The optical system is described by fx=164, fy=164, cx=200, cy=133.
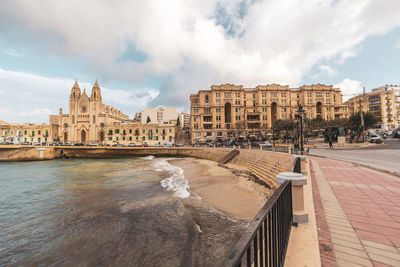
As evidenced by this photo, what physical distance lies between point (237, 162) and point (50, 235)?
886 inches

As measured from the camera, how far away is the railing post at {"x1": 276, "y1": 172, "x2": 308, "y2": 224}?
3773 millimetres

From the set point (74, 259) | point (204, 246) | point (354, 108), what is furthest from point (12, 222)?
point (354, 108)

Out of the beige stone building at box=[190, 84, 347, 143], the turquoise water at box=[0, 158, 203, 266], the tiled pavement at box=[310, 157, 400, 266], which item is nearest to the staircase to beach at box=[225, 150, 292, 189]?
the tiled pavement at box=[310, 157, 400, 266]

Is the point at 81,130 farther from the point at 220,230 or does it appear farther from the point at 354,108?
the point at 354,108

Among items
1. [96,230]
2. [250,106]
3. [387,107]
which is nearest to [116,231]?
[96,230]

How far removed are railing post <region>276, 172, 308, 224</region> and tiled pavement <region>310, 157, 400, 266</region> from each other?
0.48 metres

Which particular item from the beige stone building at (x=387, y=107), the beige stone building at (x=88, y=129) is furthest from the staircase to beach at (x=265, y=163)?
the beige stone building at (x=387, y=107)

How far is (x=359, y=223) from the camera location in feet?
13.3

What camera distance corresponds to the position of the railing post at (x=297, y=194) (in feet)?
12.4

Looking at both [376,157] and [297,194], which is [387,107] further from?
[297,194]

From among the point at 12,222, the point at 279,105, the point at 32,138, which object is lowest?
the point at 12,222

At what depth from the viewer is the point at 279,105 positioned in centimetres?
6488

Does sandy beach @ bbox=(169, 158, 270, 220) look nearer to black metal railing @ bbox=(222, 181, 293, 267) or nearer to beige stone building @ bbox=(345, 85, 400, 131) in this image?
black metal railing @ bbox=(222, 181, 293, 267)

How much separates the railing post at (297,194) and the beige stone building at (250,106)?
54009 millimetres
